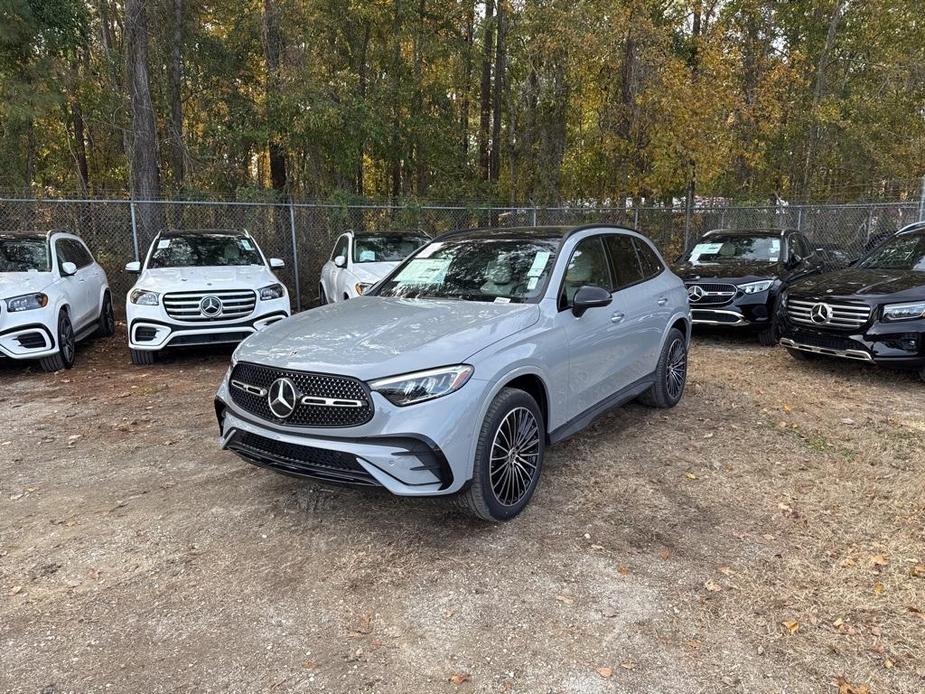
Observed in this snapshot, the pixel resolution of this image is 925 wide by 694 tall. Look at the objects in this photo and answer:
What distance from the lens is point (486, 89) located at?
1797 cm

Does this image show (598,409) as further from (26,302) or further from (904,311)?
(26,302)

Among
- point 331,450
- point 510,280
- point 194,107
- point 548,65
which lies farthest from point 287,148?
point 331,450

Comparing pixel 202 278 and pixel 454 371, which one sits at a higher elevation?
pixel 202 278

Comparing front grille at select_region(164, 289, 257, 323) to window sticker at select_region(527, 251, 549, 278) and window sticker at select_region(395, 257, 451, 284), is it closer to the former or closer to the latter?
window sticker at select_region(395, 257, 451, 284)

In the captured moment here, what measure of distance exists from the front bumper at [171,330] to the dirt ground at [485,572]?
2143 millimetres

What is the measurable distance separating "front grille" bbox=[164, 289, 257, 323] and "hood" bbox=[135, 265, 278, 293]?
2.9 inches

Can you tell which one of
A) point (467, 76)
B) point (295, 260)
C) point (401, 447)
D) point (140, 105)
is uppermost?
point (467, 76)

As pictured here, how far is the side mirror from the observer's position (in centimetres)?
390

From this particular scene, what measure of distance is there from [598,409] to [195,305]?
499 cm

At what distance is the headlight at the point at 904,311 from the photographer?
234 inches

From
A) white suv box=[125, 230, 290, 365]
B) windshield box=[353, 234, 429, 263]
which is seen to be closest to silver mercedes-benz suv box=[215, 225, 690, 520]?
white suv box=[125, 230, 290, 365]

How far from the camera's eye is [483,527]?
3514 mm

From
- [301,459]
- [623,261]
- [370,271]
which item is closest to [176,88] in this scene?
[370,271]

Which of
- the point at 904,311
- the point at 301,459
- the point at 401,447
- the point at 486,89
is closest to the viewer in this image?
the point at 401,447
